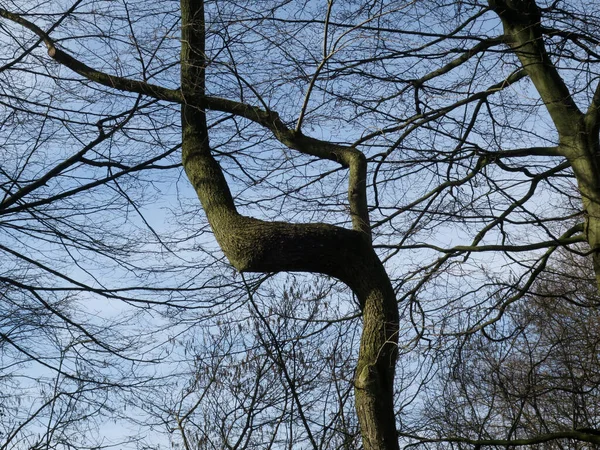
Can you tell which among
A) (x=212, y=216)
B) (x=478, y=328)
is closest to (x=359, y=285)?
(x=212, y=216)

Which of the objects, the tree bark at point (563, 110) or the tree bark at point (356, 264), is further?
the tree bark at point (563, 110)

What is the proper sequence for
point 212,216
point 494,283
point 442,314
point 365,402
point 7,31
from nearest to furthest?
point 365,402
point 212,216
point 442,314
point 494,283
point 7,31

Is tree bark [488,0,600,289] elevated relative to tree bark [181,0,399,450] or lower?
elevated

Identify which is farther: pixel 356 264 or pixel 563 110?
pixel 563 110

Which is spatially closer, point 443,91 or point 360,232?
point 360,232

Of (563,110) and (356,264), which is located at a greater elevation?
(563,110)

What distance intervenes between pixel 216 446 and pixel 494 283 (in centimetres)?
298

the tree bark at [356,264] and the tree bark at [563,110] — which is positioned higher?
the tree bark at [563,110]

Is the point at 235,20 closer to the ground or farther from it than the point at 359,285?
farther from it

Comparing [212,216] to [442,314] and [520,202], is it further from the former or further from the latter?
[520,202]

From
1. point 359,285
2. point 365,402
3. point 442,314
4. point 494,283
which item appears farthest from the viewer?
point 494,283

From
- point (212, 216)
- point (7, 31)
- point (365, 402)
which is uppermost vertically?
point (7, 31)

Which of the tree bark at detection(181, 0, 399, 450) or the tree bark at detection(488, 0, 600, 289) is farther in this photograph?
the tree bark at detection(488, 0, 600, 289)

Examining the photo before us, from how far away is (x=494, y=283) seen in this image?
5551 mm
